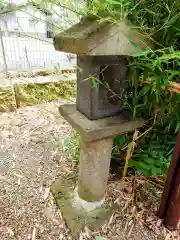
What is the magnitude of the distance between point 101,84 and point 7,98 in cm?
212

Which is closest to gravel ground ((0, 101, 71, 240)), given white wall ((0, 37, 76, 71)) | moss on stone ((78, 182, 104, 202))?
moss on stone ((78, 182, 104, 202))

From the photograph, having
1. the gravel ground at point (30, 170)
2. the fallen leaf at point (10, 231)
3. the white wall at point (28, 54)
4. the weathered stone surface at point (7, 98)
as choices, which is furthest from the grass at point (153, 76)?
the white wall at point (28, 54)

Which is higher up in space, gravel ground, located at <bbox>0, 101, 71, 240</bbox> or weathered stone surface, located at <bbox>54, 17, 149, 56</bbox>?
weathered stone surface, located at <bbox>54, 17, 149, 56</bbox>

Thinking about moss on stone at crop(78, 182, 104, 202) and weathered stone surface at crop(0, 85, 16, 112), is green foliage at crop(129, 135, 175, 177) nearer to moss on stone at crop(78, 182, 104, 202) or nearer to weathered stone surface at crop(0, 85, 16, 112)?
moss on stone at crop(78, 182, 104, 202)

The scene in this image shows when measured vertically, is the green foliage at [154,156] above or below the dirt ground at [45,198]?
above

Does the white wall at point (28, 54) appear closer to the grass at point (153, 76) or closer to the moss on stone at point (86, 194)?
the grass at point (153, 76)

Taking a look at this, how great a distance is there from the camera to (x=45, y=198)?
5.11ft

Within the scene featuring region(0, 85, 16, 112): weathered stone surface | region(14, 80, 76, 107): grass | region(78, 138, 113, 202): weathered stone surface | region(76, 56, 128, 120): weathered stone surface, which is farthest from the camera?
region(14, 80, 76, 107): grass

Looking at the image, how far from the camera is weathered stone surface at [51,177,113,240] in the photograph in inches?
53.1

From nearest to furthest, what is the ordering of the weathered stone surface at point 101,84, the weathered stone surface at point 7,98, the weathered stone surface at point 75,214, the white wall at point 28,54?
1. the weathered stone surface at point 101,84
2. the weathered stone surface at point 75,214
3. the weathered stone surface at point 7,98
4. the white wall at point 28,54

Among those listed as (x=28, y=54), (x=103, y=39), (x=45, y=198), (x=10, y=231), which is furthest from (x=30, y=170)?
(x=28, y=54)

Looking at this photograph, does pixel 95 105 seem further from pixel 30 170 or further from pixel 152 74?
pixel 30 170

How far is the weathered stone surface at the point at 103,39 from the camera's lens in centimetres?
78

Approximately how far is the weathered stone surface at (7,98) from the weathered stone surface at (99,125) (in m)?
1.84
